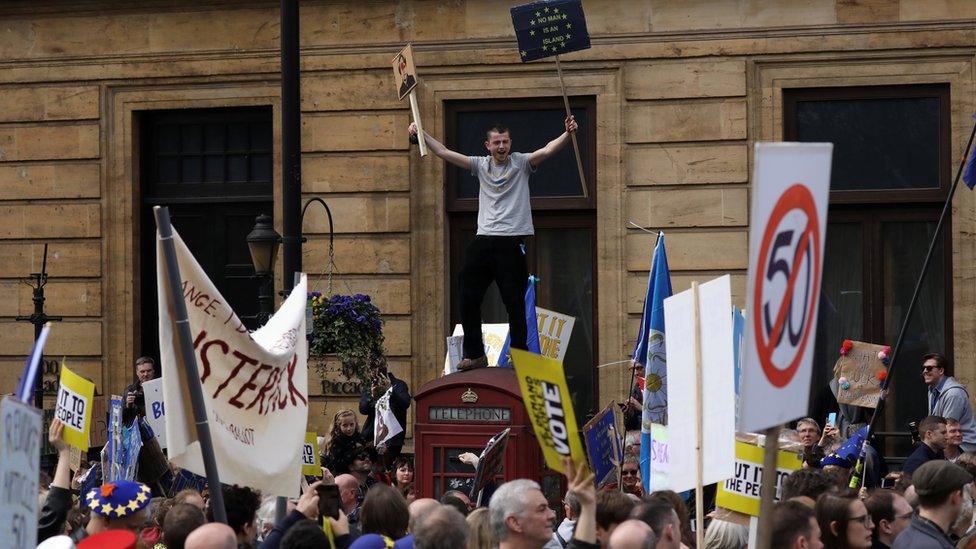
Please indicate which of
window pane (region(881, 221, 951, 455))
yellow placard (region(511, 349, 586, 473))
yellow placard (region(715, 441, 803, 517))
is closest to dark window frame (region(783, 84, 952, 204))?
window pane (region(881, 221, 951, 455))

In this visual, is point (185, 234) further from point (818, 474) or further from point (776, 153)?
point (776, 153)

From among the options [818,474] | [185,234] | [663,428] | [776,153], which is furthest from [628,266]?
[776,153]

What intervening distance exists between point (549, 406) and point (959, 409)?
8.03 metres

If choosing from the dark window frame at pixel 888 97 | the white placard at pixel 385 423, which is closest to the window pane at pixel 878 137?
the dark window frame at pixel 888 97

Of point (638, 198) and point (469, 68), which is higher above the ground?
point (469, 68)

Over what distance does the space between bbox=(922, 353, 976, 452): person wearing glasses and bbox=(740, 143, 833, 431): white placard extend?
8999 millimetres

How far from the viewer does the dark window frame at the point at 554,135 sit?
18359mm

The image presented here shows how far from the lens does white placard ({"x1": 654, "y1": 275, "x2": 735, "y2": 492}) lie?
7.59 metres

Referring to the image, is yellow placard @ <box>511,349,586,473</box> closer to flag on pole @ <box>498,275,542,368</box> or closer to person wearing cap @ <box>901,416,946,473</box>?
person wearing cap @ <box>901,416,946,473</box>

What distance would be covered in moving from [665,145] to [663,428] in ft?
28.7

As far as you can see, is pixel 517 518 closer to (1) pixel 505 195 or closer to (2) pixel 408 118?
(1) pixel 505 195

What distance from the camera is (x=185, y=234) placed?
65.1 feet

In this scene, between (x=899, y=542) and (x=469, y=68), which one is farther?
(x=469, y=68)

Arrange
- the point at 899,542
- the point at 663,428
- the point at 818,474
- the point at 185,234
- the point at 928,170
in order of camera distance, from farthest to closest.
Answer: the point at 185,234, the point at 928,170, the point at 663,428, the point at 818,474, the point at 899,542
